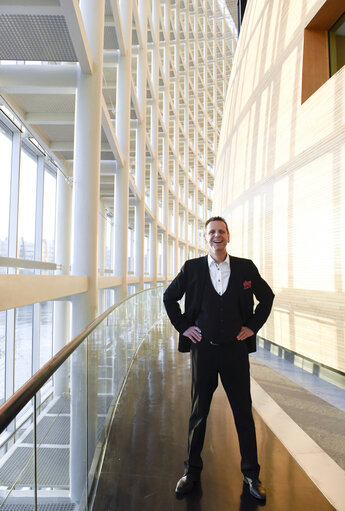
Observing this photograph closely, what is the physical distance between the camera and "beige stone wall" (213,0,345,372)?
17.6 feet

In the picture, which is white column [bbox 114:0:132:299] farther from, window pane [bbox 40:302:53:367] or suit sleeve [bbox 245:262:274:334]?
suit sleeve [bbox 245:262:274:334]

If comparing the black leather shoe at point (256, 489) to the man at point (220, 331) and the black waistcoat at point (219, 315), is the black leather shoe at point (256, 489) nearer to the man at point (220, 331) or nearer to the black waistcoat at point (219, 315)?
the man at point (220, 331)

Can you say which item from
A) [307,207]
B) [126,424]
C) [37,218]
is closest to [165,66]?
[37,218]

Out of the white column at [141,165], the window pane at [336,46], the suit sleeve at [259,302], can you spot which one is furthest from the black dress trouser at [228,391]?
the white column at [141,165]

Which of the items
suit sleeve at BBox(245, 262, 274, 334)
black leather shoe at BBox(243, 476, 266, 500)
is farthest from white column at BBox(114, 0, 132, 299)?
black leather shoe at BBox(243, 476, 266, 500)

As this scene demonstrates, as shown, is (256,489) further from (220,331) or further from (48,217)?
(48,217)

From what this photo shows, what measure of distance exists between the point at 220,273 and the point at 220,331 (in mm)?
431

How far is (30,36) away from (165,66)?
22225 millimetres

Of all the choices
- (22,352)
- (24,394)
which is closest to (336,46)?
(24,394)

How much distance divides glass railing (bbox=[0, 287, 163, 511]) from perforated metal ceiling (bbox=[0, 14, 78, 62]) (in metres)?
4.74

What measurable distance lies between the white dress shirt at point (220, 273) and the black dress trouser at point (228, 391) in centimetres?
41

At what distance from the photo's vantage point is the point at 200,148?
42344mm

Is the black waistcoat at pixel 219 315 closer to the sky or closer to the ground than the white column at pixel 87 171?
closer to the ground

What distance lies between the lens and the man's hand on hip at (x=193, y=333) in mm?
2830
